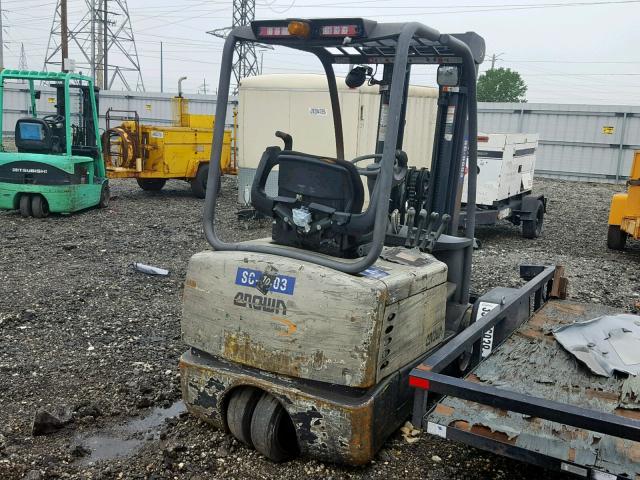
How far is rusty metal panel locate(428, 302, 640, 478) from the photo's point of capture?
2.91 meters

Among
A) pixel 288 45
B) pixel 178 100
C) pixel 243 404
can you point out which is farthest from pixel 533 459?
pixel 178 100

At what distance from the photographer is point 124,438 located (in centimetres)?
378

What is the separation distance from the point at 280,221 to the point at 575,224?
10222 mm

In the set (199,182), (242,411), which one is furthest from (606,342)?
(199,182)

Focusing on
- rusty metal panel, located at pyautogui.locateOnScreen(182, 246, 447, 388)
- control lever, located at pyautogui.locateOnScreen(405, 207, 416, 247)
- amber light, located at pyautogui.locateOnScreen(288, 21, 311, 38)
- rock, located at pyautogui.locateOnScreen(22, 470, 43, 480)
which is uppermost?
amber light, located at pyautogui.locateOnScreen(288, 21, 311, 38)

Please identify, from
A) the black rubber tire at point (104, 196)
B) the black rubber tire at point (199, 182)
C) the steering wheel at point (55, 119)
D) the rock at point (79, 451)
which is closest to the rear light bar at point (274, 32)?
the rock at point (79, 451)

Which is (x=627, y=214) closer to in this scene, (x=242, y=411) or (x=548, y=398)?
(x=548, y=398)

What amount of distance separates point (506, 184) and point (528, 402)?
781 centimetres

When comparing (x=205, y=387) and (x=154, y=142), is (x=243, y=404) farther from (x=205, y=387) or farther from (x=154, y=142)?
(x=154, y=142)

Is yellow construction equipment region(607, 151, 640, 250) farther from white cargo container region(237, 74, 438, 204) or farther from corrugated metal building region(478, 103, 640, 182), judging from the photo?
A: corrugated metal building region(478, 103, 640, 182)

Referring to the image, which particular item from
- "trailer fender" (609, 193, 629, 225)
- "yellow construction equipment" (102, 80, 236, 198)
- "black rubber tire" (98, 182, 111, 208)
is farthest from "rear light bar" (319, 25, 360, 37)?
"yellow construction equipment" (102, 80, 236, 198)

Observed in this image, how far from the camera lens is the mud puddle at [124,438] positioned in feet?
11.8

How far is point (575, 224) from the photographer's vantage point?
484 inches

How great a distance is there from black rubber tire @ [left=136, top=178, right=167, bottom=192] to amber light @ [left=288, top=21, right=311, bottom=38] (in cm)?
1227
